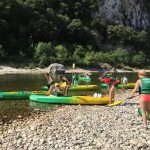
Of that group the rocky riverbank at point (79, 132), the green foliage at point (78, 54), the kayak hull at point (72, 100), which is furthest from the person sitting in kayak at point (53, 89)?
the green foliage at point (78, 54)

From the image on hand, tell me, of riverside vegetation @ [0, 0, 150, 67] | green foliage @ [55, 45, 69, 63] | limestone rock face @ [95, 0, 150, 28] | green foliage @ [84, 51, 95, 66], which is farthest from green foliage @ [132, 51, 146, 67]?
limestone rock face @ [95, 0, 150, 28]

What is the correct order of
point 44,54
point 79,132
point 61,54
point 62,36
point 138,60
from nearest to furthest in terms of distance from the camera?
point 79,132, point 44,54, point 61,54, point 62,36, point 138,60

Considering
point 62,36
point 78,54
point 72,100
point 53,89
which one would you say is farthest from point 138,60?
point 72,100

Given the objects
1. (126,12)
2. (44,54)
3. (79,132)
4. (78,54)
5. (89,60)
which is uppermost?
(126,12)

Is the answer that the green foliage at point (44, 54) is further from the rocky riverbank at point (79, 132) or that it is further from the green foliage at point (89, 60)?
the rocky riverbank at point (79, 132)

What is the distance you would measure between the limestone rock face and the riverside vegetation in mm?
5316

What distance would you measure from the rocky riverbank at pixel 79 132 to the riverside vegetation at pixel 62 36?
5325cm

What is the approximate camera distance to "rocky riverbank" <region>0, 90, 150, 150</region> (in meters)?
13.4

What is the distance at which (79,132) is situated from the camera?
50.2 feet

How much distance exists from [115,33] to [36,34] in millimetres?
24993

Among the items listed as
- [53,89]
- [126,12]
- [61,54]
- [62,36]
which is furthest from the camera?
[126,12]

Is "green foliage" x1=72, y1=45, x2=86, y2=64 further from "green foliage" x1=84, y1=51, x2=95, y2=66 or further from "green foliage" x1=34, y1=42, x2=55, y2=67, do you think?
"green foliage" x1=34, y1=42, x2=55, y2=67

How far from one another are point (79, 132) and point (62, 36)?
251 feet

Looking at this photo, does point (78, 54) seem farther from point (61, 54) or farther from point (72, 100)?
point (72, 100)
